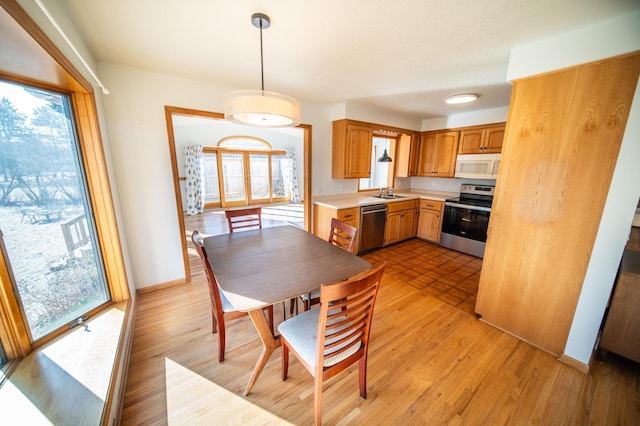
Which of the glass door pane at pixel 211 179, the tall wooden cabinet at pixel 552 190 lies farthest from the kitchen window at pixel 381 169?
the glass door pane at pixel 211 179

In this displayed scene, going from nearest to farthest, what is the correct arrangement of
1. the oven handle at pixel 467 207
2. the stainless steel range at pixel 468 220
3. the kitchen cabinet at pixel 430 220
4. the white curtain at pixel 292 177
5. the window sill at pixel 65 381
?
the window sill at pixel 65 381 → the oven handle at pixel 467 207 → the stainless steel range at pixel 468 220 → the kitchen cabinet at pixel 430 220 → the white curtain at pixel 292 177

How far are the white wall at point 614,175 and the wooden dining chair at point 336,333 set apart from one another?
5.34 ft

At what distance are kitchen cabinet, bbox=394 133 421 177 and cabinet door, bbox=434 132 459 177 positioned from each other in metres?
0.42

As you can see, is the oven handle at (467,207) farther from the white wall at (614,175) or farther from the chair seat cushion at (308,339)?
the chair seat cushion at (308,339)

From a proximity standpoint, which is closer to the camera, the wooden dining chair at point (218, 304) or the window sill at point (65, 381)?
the window sill at point (65, 381)

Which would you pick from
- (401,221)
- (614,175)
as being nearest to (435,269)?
(401,221)

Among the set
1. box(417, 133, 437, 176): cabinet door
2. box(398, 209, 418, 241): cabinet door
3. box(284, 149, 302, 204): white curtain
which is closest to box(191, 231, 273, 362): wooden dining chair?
box(398, 209, 418, 241): cabinet door

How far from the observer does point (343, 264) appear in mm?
1655

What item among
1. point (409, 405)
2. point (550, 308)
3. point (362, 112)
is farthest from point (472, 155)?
point (409, 405)

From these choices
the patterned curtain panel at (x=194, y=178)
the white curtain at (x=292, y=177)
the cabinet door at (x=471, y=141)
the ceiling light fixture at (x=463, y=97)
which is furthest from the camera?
the white curtain at (x=292, y=177)

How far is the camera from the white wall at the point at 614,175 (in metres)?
1.37

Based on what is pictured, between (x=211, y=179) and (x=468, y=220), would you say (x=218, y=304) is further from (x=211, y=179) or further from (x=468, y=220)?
(x=211, y=179)

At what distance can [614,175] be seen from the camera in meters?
1.44

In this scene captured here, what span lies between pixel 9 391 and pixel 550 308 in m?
3.34
